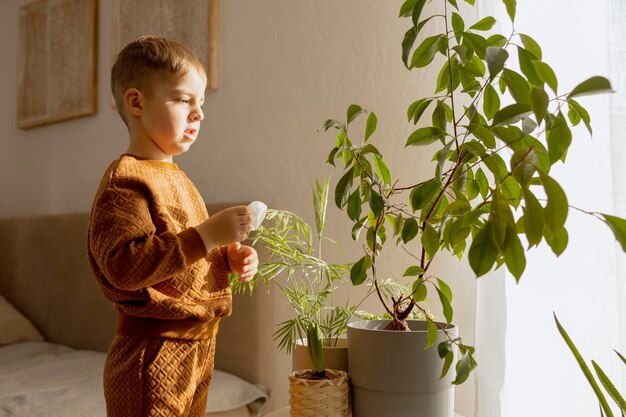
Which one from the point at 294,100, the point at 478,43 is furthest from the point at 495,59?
the point at 294,100

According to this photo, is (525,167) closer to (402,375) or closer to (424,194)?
(424,194)

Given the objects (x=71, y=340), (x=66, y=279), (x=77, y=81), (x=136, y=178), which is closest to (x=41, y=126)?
(x=77, y=81)

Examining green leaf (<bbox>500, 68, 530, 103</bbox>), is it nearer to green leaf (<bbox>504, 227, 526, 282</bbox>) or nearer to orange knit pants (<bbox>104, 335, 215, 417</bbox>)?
green leaf (<bbox>504, 227, 526, 282</bbox>)

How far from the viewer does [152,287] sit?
1072 millimetres

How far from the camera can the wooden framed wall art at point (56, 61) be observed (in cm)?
292

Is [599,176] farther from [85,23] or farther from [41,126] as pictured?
[41,126]

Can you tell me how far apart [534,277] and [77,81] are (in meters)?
2.39

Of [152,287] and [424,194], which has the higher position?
[424,194]

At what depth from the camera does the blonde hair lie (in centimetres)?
111

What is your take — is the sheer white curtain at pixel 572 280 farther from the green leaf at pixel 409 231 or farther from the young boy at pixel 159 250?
the young boy at pixel 159 250

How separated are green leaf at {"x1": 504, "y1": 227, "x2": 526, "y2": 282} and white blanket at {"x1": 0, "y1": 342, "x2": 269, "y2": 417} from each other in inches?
52.2

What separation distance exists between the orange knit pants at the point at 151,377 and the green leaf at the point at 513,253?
0.62m

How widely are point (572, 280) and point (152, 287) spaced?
0.96 m

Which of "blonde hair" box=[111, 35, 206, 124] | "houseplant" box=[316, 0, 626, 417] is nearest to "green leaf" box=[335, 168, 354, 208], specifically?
"houseplant" box=[316, 0, 626, 417]
